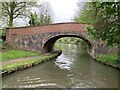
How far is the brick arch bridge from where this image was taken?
24.8m

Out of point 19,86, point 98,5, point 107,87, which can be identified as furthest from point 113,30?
point 19,86

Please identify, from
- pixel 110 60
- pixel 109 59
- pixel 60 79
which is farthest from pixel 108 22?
pixel 109 59

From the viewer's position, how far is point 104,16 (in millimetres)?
12352

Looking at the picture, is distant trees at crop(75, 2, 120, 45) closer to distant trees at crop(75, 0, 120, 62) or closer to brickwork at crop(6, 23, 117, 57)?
distant trees at crop(75, 0, 120, 62)

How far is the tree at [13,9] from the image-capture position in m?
29.2

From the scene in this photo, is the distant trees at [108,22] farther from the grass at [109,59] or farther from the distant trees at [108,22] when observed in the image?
the grass at [109,59]

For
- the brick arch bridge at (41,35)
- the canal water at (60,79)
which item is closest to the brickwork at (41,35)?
the brick arch bridge at (41,35)

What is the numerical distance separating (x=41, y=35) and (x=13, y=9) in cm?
663

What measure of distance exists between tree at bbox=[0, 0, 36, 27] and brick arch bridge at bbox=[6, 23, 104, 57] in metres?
3.95

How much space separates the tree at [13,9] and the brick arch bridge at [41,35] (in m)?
3.95

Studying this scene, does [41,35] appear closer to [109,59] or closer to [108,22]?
[109,59]

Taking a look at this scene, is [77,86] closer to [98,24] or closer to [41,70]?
[98,24]

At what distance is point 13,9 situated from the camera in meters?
29.9

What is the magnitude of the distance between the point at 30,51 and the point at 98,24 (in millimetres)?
14383
